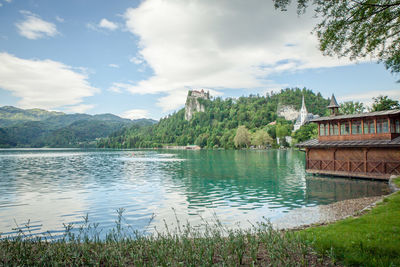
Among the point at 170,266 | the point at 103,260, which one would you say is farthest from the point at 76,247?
the point at 170,266

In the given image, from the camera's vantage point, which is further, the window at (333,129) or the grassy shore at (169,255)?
the window at (333,129)

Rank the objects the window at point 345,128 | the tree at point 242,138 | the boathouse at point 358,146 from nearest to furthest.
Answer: the boathouse at point 358,146, the window at point 345,128, the tree at point 242,138

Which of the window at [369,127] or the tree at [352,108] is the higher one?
the tree at [352,108]

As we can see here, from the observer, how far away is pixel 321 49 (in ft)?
37.9

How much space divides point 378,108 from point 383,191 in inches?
1253

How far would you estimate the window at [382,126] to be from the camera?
88.0 ft

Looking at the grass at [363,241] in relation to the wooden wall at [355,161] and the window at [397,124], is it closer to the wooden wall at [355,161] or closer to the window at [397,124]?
the wooden wall at [355,161]

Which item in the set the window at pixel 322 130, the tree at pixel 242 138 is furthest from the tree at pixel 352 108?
the tree at pixel 242 138

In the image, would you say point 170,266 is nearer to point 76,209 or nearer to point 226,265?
point 226,265

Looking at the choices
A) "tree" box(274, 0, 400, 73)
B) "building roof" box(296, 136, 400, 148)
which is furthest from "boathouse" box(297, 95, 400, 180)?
"tree" box(274, 0, 400, 73)

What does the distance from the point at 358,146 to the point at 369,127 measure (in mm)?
2513

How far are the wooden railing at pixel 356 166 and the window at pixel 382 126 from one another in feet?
10.5

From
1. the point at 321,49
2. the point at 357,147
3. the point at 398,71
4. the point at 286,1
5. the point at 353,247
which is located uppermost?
the point at 286,1

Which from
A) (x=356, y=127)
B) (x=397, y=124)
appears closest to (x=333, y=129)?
(x=356, y=127)
